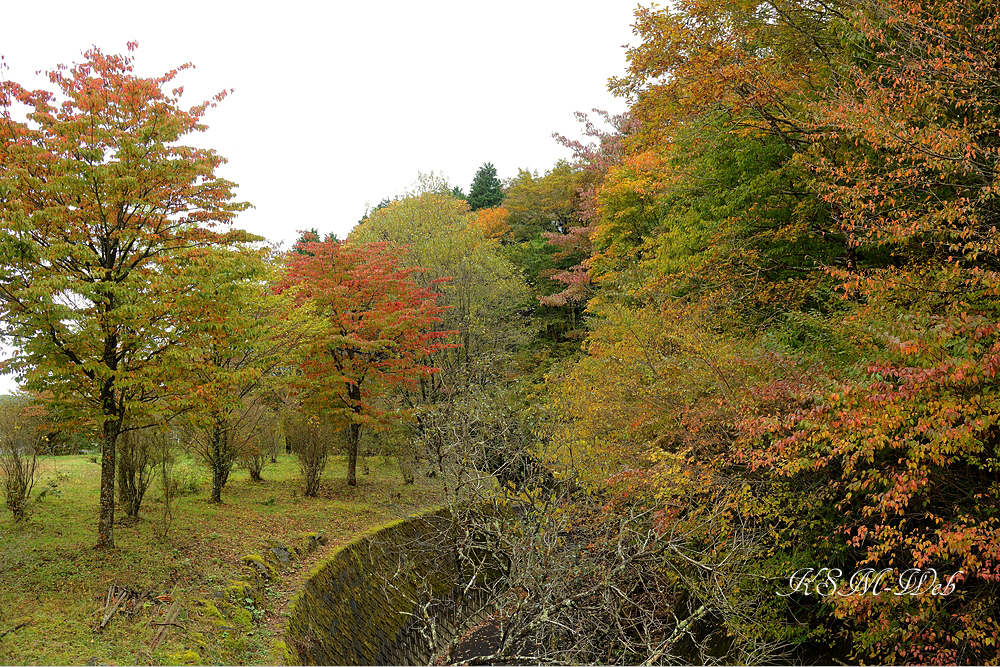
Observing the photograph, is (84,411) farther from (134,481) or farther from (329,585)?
(329,585)

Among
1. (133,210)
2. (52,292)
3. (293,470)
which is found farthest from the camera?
(293,470)

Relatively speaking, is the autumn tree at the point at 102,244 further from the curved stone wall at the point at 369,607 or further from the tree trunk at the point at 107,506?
the curved stone wall at the point at 369,607

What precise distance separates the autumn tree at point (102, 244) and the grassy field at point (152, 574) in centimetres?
94

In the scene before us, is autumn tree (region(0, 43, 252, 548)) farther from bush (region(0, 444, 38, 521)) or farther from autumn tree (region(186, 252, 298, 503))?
bush (region(0, 444, 38, 521))

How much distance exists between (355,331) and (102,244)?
22.8ft

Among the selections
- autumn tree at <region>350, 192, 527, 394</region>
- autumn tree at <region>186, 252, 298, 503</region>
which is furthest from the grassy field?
autumn tree at <region>350, 192, 527, 394</region>

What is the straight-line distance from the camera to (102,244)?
896 centimetres

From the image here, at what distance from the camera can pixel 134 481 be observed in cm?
1060

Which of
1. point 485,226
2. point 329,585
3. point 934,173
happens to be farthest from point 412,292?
point 485,226

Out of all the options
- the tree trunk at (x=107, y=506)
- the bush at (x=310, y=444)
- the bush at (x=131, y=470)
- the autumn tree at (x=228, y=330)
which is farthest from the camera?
the bush at (x=310, y=444)

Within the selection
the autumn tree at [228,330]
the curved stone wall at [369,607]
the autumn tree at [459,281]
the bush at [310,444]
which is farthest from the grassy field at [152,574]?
the autumn tree at [459,281]

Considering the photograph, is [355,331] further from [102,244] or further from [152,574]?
[152,574]

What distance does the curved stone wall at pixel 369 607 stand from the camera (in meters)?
8.80

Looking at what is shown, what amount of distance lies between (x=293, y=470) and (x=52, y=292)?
12814 millimetres
